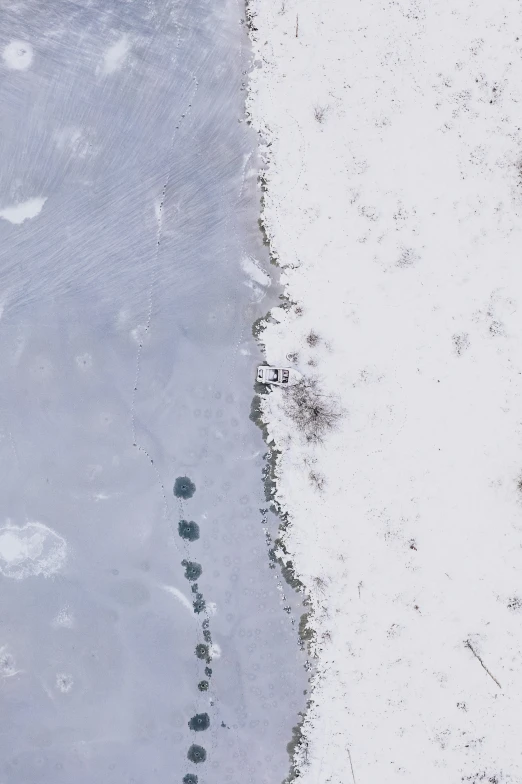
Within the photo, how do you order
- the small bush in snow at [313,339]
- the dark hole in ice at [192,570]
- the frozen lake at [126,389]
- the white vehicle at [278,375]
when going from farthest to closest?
1. the dark hole in ice at [192,570]
2. the frozen lake at [126,389]
3. the small bush in snow at [313,339]
4. the white vehicle at [278,375]

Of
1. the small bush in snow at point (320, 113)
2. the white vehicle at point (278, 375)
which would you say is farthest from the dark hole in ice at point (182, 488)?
the small bush in snow at point (320, 113)

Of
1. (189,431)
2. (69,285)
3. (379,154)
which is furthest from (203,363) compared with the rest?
(379,154)

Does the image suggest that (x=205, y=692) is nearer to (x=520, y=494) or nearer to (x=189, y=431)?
(x=189, y=431)

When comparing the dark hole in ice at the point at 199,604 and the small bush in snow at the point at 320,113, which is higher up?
the small bush in snow at the point at 320,113

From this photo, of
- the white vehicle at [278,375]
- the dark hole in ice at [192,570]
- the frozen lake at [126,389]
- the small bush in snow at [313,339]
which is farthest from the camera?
the dark hole in ice at [192,570]

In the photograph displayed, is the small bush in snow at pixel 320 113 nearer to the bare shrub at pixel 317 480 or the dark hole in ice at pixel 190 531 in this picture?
the bare shrub at pixel 317 480

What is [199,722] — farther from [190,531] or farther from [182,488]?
[182,488]
